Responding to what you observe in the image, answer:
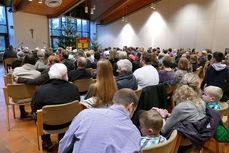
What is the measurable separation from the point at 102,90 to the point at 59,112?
56 centimetres

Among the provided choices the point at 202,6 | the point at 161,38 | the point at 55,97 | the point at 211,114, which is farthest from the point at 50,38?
the point at 211,114

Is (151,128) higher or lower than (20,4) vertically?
lower

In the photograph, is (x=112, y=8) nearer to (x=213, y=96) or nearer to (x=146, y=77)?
(x=146, y=77)

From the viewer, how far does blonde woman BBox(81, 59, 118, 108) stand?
1.89 meters

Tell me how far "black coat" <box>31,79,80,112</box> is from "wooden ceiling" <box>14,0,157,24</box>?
1002 cm

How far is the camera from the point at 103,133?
3.04 feet

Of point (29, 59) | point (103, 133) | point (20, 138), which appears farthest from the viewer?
point (29, 59)

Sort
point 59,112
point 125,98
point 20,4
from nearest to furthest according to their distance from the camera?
point 125,98, point 59,112, point 20,4

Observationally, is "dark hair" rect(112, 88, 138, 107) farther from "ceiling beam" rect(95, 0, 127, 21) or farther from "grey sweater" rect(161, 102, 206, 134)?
"ceiling beam" rect(95, 0, 127, 21)

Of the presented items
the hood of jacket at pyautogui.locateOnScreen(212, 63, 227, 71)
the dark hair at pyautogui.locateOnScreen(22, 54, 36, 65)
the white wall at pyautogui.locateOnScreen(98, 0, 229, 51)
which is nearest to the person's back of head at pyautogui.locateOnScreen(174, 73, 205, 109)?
the hood of jacket at pyautogui.locateOnScreen(212, 63, 227, 71)

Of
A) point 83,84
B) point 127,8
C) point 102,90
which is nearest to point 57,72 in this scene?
point 102,90

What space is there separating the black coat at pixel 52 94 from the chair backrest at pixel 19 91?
794mm

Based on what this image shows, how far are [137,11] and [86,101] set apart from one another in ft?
46.2

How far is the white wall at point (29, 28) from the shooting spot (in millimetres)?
11883
